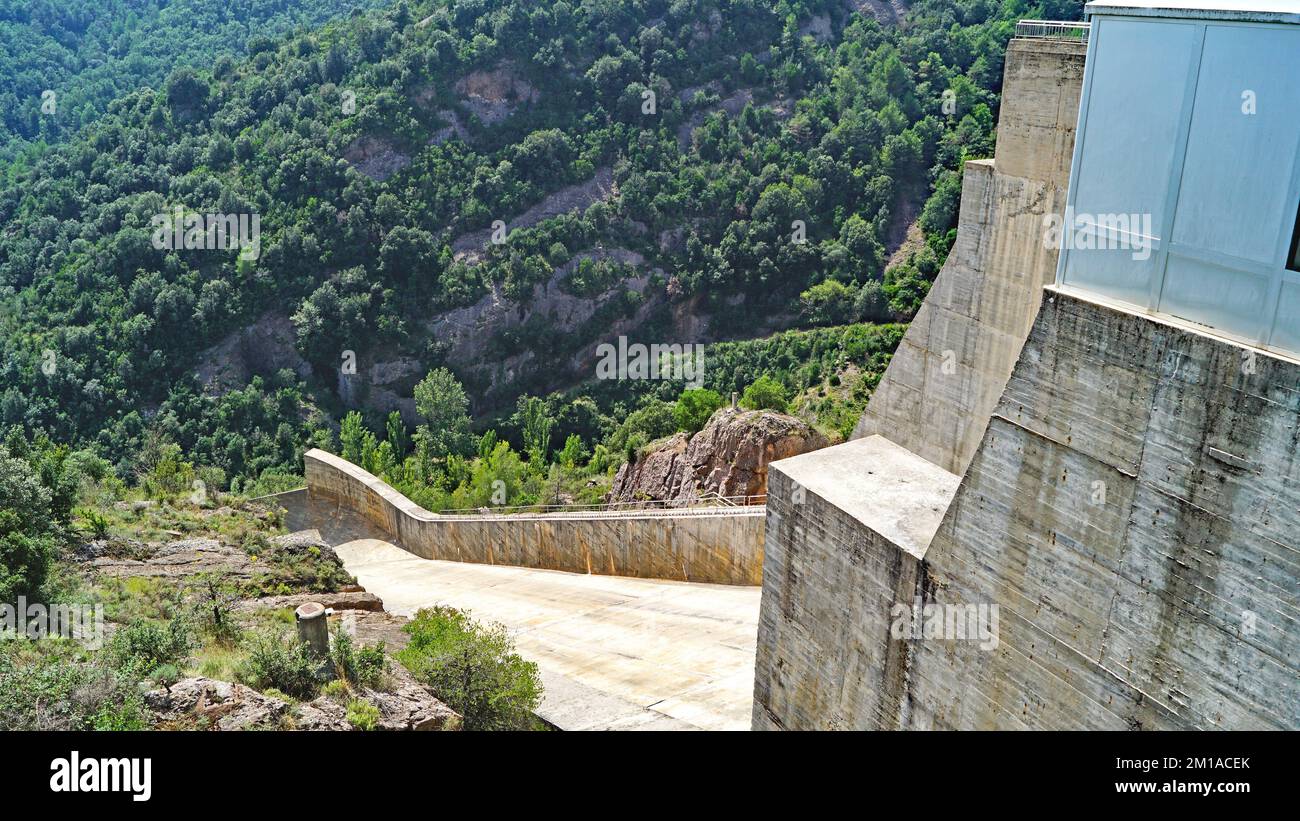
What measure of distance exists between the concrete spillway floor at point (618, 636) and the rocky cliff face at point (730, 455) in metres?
4.87

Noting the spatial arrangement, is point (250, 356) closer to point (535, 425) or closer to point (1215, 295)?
point (535, 425)

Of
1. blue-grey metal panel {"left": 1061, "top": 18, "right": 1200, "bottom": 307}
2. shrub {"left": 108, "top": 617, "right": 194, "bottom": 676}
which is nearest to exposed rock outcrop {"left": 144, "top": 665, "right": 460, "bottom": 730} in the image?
shrub {"left": 108, "top": 617, "right": 194, "bottom": 676}

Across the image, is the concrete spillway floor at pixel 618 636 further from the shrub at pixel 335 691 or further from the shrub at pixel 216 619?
the shrub at pixel 216 619

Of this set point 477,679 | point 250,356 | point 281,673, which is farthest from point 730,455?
point 250,356

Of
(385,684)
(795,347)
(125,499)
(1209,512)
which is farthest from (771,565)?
(795,347)

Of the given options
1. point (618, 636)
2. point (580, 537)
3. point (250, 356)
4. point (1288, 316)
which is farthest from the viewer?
point (250, 356)

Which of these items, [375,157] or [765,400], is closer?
[765,400]

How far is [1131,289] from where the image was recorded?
8.29 metres

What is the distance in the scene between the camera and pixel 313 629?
1220 centimetres

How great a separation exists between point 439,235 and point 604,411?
14255 mm
